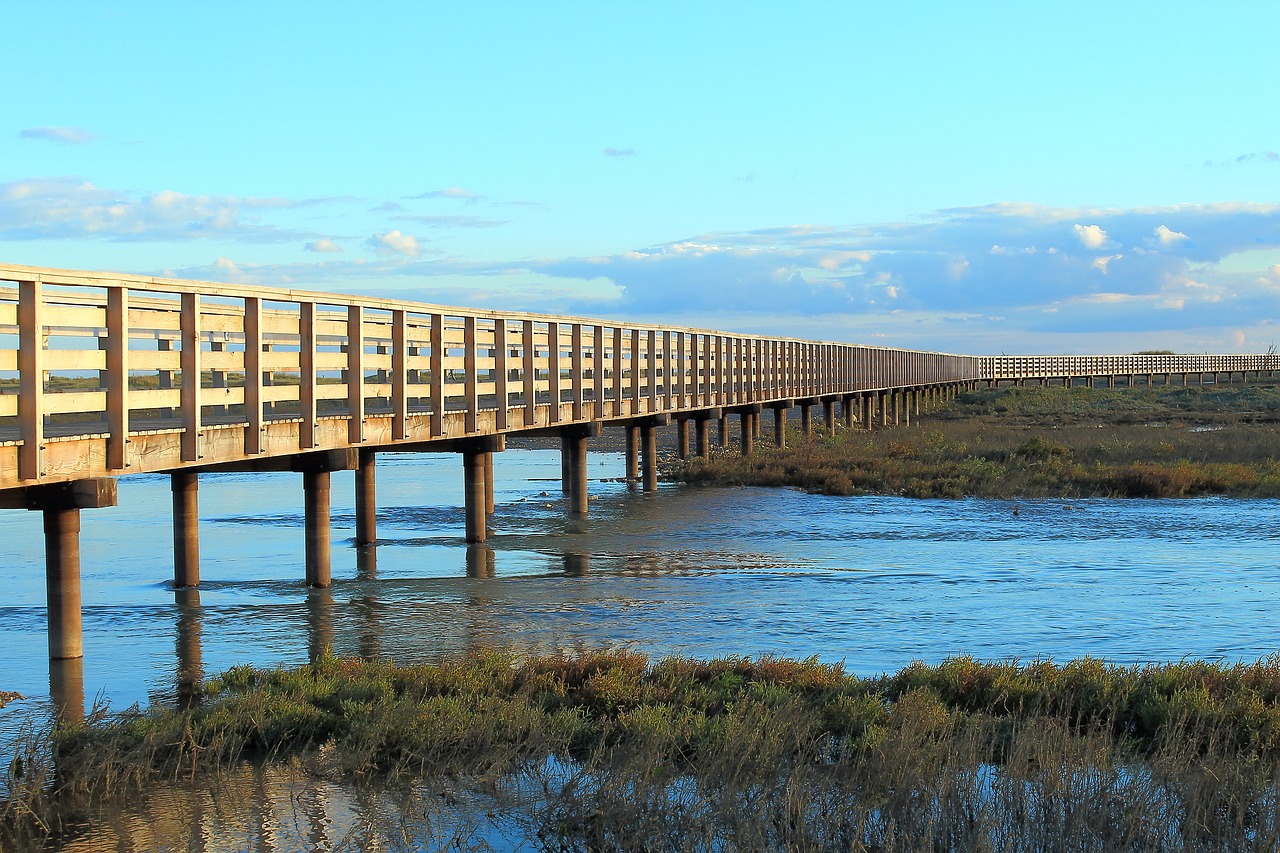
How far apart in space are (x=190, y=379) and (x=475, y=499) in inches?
376

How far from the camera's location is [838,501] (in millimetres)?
30328

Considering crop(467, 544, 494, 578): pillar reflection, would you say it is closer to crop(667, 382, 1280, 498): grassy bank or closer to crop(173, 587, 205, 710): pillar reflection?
crop(173, 587, 205, 710): pillar reflection

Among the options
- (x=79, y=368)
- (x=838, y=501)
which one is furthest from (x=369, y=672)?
(x=838, y=501)

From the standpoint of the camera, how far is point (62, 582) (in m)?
12.8

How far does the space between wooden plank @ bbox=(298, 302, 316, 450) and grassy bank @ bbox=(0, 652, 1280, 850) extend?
4962 millimetres

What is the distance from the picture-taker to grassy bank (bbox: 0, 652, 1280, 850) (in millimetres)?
7305

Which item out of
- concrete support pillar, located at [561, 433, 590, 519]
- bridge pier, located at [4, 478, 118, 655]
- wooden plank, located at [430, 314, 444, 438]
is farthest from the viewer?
concrete support pillar, located at [561, 433, 590, 519]

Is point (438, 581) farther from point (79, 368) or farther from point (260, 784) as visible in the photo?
point (260, 784)

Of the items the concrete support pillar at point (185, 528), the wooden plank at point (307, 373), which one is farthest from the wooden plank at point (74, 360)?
the concrete support pillar at point (185, 528)

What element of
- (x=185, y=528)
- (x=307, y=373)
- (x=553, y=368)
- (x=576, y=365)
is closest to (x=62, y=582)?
(x=307, y=373)

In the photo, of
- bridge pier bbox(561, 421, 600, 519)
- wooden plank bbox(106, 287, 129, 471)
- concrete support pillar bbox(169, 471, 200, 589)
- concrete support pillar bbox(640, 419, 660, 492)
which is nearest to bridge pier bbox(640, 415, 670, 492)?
concrete support pillar bbox(640, 419, 660, 492)

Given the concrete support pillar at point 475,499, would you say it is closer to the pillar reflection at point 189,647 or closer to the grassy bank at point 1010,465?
the pillar reflection at point 189,647

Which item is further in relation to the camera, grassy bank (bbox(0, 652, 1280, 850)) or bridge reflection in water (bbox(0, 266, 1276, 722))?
bridge reflection in water (bbox(0, 266, 1276, 722))

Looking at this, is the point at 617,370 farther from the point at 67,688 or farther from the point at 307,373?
the point at 67,688
